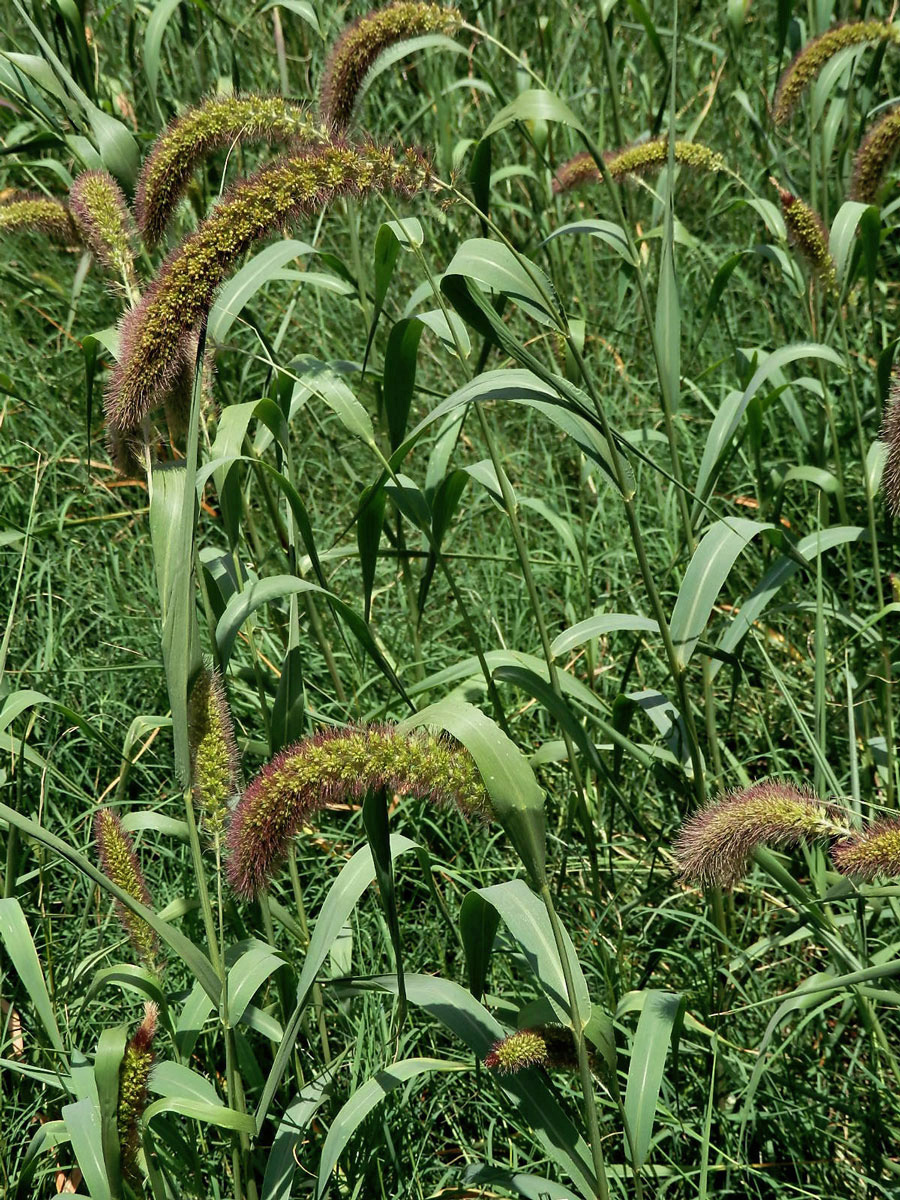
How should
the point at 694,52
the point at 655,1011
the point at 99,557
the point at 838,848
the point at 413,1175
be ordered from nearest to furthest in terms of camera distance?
the point at 838,848
the point at 655,1011
the point at 413,1175
the point at 99,557
the point at 694,52

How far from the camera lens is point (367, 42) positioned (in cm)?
204

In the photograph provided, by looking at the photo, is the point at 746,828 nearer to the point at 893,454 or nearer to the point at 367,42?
the point at 893,454

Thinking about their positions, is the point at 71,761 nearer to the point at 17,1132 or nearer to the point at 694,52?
the point at 17,1132

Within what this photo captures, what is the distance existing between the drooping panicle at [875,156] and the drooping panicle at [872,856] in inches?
67.9

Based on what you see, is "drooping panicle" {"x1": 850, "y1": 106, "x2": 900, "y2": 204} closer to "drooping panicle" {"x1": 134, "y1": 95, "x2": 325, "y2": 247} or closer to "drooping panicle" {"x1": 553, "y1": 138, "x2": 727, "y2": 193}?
"drooping panicle" {"x1": 553, "y1": 138, "x2": 727, "y2": 193}

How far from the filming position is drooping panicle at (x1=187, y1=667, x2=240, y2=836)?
1.57 metres

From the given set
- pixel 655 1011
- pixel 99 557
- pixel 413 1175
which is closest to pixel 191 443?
pixel 655 1011

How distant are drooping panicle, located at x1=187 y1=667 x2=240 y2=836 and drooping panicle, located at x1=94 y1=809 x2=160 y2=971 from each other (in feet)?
0.55

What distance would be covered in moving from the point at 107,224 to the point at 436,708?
35.0 inches

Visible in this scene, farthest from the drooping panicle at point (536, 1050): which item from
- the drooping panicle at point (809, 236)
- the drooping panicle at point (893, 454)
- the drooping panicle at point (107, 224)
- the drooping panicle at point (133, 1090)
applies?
the drooping panicle at point (809, 236)

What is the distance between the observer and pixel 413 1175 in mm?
2002

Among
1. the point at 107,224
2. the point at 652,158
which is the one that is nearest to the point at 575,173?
the point at 652,158

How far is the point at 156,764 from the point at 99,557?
0.84 m

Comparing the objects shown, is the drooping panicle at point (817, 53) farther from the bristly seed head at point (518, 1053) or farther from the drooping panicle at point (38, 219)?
the bristly seed head at point (518, 1053)
